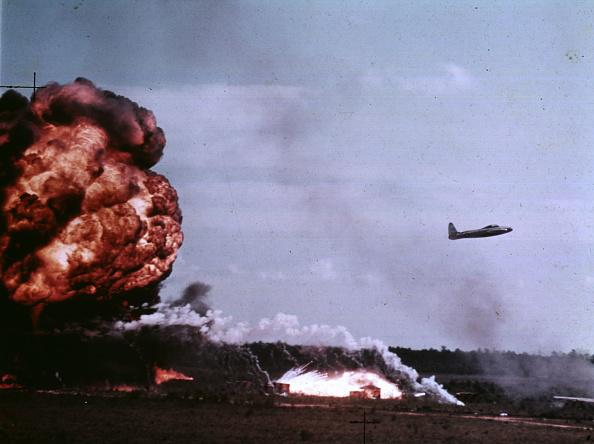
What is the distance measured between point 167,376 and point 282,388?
12.9m

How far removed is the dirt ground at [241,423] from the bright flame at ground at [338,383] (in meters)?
12.3

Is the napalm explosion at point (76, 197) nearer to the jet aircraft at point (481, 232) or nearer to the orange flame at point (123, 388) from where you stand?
the orange flame at point (123, 388)

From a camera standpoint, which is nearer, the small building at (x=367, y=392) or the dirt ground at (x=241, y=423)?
the dirt ground at (x=241, y=423)

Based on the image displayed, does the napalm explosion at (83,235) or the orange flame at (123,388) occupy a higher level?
the napalm explosion at (83,235)

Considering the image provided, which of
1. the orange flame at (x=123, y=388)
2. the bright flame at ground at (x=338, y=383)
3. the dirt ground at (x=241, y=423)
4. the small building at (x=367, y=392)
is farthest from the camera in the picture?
the bright flame at ground at (x=338, y=383)

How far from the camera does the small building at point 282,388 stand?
307ft

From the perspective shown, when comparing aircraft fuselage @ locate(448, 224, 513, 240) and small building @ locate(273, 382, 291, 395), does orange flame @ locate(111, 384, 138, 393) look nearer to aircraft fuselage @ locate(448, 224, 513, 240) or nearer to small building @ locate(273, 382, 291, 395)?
small building @ locate(273, 382, 291, 395)

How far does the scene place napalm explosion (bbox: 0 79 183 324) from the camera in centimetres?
7150

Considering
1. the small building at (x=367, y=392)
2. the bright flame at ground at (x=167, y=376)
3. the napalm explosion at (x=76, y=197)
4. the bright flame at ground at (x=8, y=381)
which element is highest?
the napalm explosion at (x=76, y=197)

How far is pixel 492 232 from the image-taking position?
98.1 m

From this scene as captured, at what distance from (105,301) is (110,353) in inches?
420

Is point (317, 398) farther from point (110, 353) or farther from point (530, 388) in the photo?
point (530, 388)

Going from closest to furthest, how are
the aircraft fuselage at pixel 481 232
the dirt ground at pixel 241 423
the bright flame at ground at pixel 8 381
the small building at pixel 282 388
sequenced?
1. the dirt ground at pixel 241 423
2. the bright flame at ground at pixel 8 381
3. the small building at pixel 282 388
4. the aircraft fuselage at pixel 481 232

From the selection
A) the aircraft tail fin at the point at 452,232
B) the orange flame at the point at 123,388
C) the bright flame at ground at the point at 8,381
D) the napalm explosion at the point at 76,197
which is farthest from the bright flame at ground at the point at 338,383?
the bright flame at ground at the point at 8,381
